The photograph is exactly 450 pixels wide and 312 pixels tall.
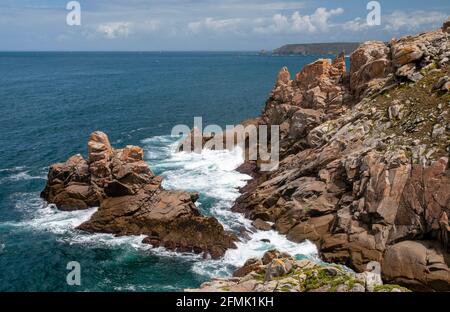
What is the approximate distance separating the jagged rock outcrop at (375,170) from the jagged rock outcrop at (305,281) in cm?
1520

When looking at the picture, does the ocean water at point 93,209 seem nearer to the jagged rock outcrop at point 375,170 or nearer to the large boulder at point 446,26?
the jagged rock outcrop at point 375,170

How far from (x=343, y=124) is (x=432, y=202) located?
19743mm

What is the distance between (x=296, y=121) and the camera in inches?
2665

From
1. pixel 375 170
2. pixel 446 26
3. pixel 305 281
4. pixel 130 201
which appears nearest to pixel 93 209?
pixel 130 201

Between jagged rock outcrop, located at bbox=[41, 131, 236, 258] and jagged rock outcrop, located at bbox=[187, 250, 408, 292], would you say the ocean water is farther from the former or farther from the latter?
jagged rock outcrop, located at bbox=[187, 250, 408, 292]

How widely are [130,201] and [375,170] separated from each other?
27.6 metres

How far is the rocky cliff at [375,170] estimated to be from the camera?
40.6 metres

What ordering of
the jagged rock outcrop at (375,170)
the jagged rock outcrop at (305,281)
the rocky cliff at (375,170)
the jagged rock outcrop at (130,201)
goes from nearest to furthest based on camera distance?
the jagged rock outcrop at (305,281) → the rocky cliff at (375,170) → the jagged rock outcrop at (375,170) → the jagged rock outcrop at (130,201)

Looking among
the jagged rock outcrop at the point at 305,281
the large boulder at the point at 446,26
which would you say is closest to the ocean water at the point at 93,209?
the jagged rock outcrop at the point at 305,281

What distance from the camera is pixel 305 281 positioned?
2558 cm

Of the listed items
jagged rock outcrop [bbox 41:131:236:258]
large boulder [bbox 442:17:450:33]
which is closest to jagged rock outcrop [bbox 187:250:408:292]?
jagged rock outcrop [bbox 41:131:236:258]

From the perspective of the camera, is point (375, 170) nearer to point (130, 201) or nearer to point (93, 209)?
point (130, 201)

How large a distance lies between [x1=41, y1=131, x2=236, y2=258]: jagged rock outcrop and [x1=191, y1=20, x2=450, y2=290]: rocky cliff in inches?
331
